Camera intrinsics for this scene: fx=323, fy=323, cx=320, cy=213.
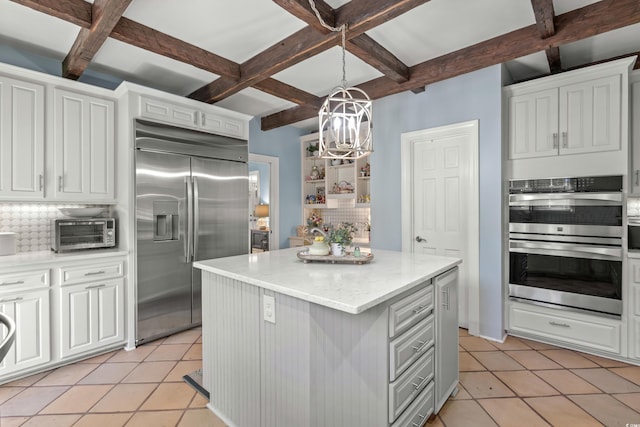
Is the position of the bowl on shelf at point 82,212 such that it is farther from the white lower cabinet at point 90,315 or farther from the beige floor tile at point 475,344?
the beige floor tile at point 475,344

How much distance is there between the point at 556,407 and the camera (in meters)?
2.10

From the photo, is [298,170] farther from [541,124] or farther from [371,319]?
[371,319]

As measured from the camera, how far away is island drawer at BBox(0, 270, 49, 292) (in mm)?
2348

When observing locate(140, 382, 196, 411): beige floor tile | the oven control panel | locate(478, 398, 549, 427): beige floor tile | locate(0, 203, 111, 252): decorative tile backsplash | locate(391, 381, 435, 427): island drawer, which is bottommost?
locate(478, 398, 549, 427): beige floor tile

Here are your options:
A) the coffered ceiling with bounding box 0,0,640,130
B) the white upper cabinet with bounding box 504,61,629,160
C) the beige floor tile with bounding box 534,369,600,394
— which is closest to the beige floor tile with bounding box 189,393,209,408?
the beige floor tile with bounding box 534,369,600,394

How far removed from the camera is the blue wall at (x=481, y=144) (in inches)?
122

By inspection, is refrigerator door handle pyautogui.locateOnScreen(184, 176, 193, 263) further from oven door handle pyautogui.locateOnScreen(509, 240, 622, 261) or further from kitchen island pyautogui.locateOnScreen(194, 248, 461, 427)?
oven door handle pyautogui.locateOnScreen(509, 240, 622, 261)

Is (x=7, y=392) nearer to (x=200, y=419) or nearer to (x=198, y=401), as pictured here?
(x=198, y=401)

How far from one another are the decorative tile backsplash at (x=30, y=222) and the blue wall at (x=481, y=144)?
11.2ft

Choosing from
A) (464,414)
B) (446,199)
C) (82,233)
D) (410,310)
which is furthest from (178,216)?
(464,414)

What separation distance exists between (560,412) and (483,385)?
1.48 ft

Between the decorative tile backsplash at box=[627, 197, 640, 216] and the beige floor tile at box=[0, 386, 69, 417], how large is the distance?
490 cm

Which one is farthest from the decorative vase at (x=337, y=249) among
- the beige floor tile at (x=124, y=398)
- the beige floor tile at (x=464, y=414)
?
the beige floor tile at (x=124, y=398)

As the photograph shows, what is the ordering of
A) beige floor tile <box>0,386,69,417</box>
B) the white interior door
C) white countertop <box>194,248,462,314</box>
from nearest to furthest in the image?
1. white countertop <box>194,248,462,314</box>
2. beige floor tile <box>0,386,69,417</box>
3. the white interior door
